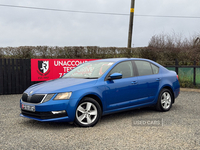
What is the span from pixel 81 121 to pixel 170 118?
7.68ft

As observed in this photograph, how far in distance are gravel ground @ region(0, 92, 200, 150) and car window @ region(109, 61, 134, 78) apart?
1109 mm

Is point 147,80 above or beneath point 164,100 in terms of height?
above

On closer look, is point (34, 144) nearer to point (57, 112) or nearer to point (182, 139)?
point (57, 112)

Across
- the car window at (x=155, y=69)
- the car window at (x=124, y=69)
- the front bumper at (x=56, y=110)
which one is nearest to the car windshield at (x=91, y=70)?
the car window at (x=124, y=69)

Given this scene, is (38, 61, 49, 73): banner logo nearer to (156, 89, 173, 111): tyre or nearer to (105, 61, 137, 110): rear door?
(105, 61, 137, 110): rear door

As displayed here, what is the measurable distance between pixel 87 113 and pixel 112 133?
2.41ft

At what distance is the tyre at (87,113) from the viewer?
17.4 feet

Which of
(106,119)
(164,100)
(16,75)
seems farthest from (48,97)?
(16,75)

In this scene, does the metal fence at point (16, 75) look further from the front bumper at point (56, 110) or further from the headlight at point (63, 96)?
the headlight at point (63, 96)

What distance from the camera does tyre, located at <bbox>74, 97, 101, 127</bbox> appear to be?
530 centimetres

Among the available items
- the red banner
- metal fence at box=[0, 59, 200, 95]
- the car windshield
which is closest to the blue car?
the car windshield

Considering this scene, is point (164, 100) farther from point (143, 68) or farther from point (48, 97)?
point (48, 97)

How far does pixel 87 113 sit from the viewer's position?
5.38 metres

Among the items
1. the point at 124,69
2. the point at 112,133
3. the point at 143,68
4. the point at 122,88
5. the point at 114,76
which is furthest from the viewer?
the point at 143,68
